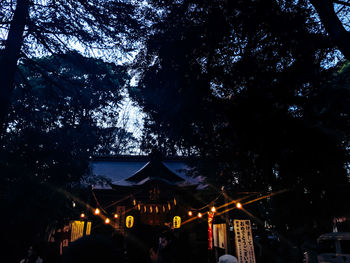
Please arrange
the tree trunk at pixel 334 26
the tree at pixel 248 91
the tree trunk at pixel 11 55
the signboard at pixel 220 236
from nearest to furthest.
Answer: the tree trunk at pixel 334 26
the tree trunk at pixel 11 55
the tree at pixel 248 91
the signboard at pixel 220 236

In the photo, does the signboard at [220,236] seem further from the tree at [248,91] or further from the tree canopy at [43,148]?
the tree canopy at [43,148]

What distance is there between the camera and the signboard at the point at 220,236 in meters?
9.71

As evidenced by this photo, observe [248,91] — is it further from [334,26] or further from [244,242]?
[244,242]

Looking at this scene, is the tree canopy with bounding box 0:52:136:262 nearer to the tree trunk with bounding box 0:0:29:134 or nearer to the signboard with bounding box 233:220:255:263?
the tree trunk with bounding box 0:0:29:134

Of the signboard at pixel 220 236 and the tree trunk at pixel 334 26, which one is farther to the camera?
the signboard at pixel 220 236

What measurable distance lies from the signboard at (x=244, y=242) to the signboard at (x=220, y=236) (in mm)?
1114

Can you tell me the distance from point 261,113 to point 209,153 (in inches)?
115

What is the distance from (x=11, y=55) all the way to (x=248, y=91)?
8.18 meters

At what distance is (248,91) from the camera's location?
27.3ft

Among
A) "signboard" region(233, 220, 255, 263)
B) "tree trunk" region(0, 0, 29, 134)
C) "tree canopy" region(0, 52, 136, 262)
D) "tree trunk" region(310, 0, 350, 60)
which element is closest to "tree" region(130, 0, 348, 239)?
"signboard" region(233, 220, 255, 263)

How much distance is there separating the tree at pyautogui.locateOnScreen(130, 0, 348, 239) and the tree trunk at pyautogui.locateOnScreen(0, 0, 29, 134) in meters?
4.77

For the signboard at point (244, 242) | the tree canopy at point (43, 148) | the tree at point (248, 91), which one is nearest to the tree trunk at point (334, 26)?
the tree at point (248, 91)

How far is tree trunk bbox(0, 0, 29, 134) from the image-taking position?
6.10 m

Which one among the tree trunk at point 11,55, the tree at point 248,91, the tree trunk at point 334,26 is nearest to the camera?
the tree trunk at point 334,26
